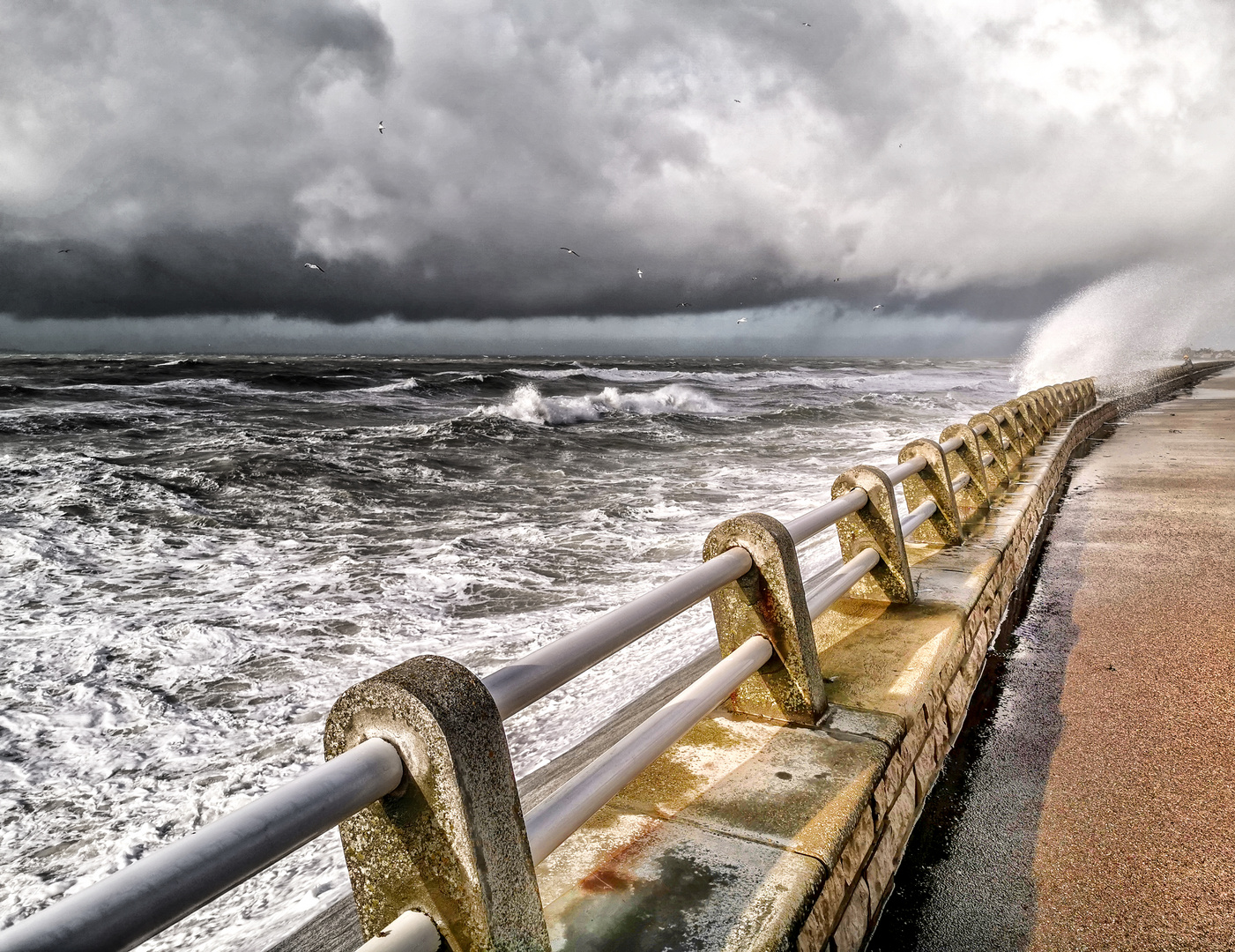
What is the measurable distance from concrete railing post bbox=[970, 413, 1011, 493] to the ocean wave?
17231 mm

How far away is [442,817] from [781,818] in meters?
1.01

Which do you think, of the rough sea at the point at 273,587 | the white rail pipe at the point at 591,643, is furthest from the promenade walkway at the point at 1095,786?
the rough sea at the point at 273,587

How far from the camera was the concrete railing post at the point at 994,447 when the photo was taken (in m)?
6.28

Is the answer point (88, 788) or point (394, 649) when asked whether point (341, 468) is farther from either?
point (88, 788)

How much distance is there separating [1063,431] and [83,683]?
12.1 m

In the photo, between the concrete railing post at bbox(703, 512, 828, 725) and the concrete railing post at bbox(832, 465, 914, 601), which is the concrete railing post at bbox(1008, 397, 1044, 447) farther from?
the concrete railing post at bbox(703, 512, 828, 725)

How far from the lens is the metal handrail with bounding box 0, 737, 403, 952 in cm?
72

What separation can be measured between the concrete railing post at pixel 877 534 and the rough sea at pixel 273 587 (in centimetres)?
145

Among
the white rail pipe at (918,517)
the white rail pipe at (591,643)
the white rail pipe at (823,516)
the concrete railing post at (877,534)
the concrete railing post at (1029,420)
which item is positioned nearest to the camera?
the white rail pipe at (591,643)

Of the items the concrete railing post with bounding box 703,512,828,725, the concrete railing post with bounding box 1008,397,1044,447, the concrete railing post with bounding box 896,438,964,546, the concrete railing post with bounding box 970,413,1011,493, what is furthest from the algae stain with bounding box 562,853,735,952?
the concrete railing post with bounding box 1008,397,1044,447

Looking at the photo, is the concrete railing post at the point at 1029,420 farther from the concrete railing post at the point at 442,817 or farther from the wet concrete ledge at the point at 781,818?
the concrete railing post at the point at 442,817

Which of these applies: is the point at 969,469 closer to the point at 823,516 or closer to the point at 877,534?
the point at 877,534

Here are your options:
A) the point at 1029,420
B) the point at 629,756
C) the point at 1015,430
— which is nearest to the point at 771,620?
the point at 629,756

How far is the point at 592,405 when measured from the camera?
2631 cm
